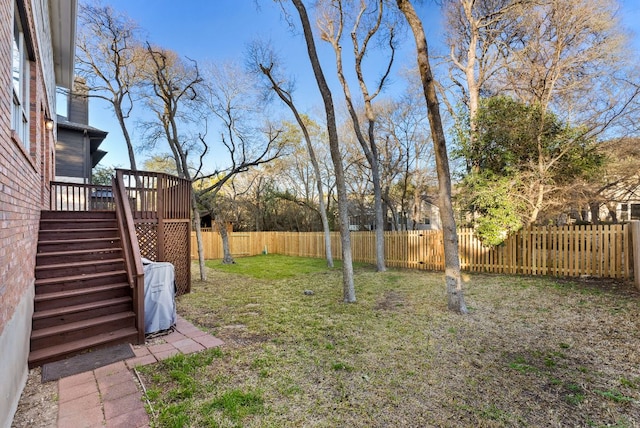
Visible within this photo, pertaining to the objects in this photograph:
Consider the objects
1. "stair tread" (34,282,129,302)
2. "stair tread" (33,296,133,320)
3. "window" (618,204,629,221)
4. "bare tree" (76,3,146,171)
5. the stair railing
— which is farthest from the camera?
"window" (618,204,629,221)

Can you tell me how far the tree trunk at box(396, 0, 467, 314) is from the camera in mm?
5273

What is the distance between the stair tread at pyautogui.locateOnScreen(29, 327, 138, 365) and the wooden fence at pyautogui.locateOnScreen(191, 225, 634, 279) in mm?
9054

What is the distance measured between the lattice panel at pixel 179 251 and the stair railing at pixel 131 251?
53.1 inches

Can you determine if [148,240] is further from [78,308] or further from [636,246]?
[636,246]

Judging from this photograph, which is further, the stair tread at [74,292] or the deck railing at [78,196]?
the deck railing at [78,196]

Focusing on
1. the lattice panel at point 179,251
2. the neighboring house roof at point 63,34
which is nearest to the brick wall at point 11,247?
the neighboring house roof at point 63,34

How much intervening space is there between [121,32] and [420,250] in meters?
12.1

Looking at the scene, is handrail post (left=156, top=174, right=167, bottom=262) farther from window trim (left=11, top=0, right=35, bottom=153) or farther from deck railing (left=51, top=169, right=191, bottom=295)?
window trim (left=11, top=0, right=35, bottom=153)

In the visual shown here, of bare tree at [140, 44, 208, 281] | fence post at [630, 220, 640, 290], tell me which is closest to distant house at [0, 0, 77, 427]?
bare tree at [140, 44, 208, 281]

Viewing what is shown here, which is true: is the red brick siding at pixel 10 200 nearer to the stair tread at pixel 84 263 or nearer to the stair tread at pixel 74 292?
the stair tread at pixel 74 292

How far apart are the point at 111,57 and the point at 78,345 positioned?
412 inches

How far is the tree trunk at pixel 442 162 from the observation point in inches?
208

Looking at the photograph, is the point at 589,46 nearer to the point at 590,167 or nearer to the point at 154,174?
the point at 590,167

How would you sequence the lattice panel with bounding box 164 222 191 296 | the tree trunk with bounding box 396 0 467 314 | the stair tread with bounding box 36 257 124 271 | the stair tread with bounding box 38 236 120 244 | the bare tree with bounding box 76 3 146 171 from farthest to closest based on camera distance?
the bare tree with bounding box 76 3 146 171 < the lattice panel with bounding box 164 222 191 296 < the tree trunk with bounding box 396 0 467 314 < the stair tread with bounding box 38 236 120 244 < the stair tread with bounding box 36 257 124 271
